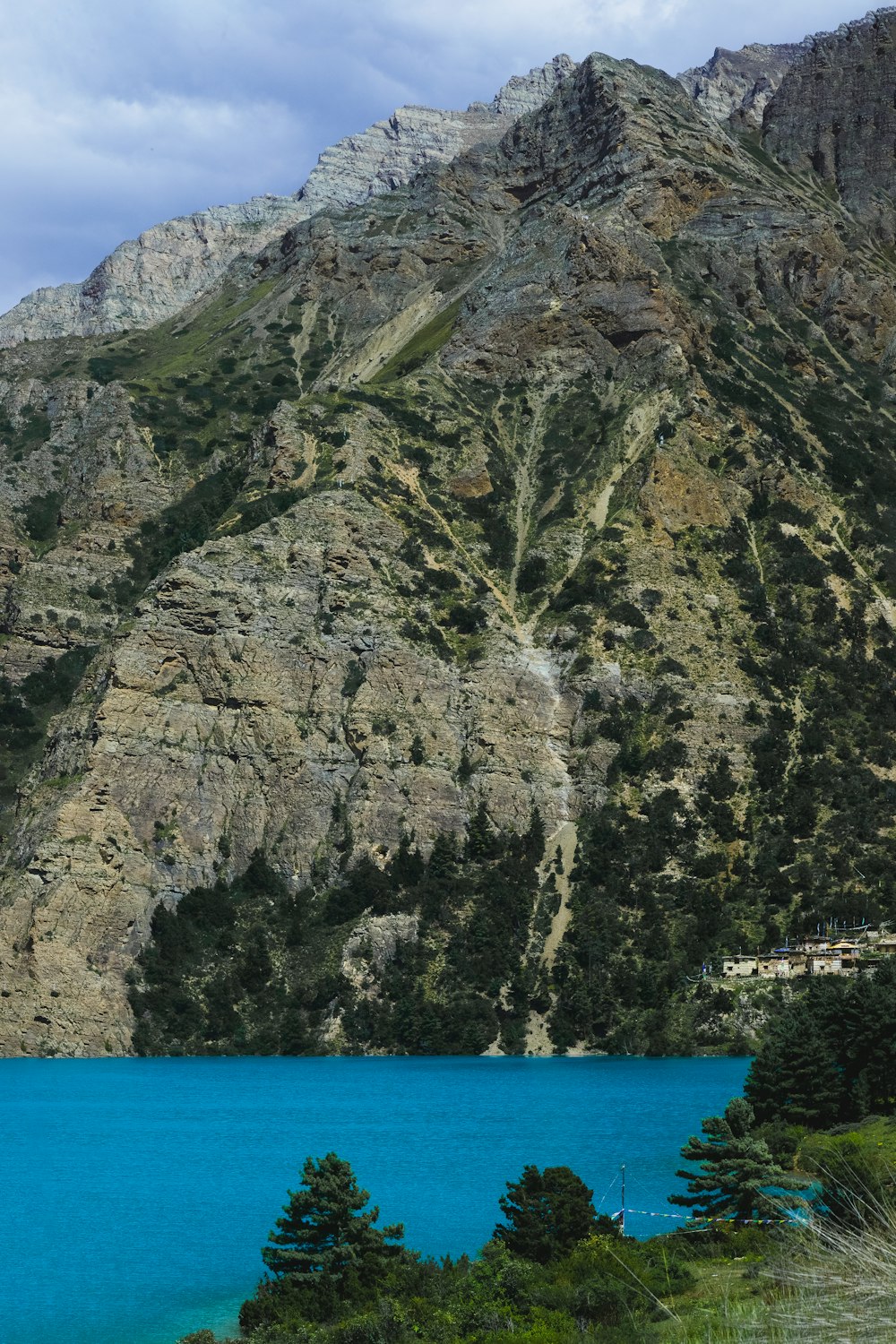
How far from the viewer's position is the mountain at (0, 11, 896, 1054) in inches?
3952

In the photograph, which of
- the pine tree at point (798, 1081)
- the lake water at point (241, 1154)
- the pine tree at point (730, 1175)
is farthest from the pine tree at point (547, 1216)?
the pine tree at point (798, 1081)

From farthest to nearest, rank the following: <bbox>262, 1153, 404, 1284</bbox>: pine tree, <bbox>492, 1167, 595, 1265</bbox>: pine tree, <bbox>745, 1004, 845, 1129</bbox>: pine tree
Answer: <bbox>745, 1004, 845, 1129</bbox>: pine tree
<bbox>492, 1167, 595, 1265</bbox>: pine tree
<bbox>262, 1153, 404, 1284</bbox>: pine tree

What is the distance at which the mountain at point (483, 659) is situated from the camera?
100375 mm

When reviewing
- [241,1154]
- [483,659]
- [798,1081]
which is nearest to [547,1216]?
[798,1081]

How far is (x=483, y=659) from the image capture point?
123 m

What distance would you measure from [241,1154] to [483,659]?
68980mm

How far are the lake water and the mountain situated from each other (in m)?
8.58

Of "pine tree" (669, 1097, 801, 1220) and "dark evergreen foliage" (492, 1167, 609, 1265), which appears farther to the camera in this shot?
"pine tree" (669, 1097, 801, 1220)

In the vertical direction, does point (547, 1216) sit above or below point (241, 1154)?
above

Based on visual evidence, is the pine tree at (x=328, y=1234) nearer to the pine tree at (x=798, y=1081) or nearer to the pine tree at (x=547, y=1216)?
the pine tree at (x=547, y=1216)

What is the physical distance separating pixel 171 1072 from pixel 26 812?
32.0 meters

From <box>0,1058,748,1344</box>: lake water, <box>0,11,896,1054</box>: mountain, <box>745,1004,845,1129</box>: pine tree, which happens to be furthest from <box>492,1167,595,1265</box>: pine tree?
<box>0,11,896,1054</box>: mountain

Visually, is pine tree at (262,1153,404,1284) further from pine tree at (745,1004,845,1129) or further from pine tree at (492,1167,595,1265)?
pine tree at (745,1004,845,1129)

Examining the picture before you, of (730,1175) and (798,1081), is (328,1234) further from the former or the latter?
(798,1081)
